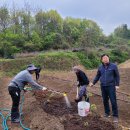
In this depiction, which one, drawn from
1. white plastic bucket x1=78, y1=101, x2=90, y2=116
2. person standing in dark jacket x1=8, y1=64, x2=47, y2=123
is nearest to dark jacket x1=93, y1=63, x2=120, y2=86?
white plastic bucket x1=78, y1=101, x2=90, y2=116

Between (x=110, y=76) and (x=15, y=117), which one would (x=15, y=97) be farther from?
(x=110, y=76)

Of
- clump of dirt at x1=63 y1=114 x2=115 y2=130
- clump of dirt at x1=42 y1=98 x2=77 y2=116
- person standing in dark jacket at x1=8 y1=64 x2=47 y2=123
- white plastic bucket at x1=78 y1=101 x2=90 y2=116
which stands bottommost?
clump of dirt at x1=63 y1=114 x2=115 y2=130

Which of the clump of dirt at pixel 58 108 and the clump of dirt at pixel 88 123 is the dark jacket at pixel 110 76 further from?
the clump of dirt at pixel 58 108

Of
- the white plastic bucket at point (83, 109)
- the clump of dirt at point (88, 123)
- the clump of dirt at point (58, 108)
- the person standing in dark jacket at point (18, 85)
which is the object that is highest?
the person standing in dark jacket at point (18, 85)

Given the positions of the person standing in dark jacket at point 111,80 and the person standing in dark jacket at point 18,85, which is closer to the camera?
the person standing in dark jacket at point 111,80

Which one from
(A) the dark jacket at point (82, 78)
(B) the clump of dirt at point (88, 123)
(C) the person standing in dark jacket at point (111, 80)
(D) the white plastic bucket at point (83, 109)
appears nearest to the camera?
(B) the clump of dirt at point (88, 123)

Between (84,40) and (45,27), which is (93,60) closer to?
(84,40)

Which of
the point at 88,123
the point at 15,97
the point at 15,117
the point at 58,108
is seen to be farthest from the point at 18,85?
the point at 88,123

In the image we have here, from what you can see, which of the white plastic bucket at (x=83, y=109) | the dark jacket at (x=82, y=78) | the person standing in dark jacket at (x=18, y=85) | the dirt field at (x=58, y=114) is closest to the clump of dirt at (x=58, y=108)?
the dirt field at (x=58, y=114)

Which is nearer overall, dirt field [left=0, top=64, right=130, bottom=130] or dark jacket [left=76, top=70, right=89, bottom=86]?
dirt field [left=0, top=64, right=130, bottom=130]

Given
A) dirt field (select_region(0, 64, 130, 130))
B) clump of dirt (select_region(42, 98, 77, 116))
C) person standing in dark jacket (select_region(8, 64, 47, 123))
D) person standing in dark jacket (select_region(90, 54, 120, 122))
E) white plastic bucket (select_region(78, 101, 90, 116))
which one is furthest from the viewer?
clump of dirt (select_region(42, 98, 77, 116))

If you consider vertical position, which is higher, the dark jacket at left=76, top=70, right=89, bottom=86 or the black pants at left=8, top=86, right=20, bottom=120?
the dark jacket at left=76, top=70, right=89, bottom=86

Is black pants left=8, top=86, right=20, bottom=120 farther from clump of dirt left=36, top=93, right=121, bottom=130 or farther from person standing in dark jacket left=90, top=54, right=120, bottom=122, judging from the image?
person standing in dark jacket left=90, top=54, right=120, bottom=122

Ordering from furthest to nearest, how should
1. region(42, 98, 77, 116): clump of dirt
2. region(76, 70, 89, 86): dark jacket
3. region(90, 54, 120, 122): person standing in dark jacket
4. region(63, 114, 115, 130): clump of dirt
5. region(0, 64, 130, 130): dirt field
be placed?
1. region(76, 70, 89, 86): dark jacket
2. region(42, 98, 77, 116): clump of dirt
3. region(90, 54, 120, 122): person standing in dark jacket
4. region(0, 64, 130, 130): dirt field
5. region(63, 114, 115, 130): clump of dirt
